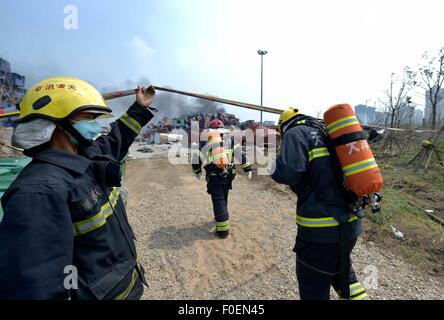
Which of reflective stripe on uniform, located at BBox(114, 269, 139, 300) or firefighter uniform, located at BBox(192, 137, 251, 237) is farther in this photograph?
firefighter uniform, located at BBox(192, 137, 251, 237)

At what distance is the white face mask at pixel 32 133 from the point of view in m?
1.36

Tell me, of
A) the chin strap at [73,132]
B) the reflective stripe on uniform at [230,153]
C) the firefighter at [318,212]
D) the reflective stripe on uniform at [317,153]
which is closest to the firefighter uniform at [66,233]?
the chin strap at [73,132]

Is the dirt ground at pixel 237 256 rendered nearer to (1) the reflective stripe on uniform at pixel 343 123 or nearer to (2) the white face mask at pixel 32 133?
(1) the reflective stripe on uniform at pixel 343 123

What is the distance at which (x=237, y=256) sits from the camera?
165 inches

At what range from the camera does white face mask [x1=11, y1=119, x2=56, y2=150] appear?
1.36 meters

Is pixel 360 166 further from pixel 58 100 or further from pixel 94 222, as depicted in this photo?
pixel 58 100

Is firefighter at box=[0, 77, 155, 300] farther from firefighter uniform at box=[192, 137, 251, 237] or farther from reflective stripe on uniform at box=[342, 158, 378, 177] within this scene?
firefighter uniform at box=[192, 137, 251, 237]

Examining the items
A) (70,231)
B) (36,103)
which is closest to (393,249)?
(70,231)

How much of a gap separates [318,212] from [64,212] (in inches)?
72.6

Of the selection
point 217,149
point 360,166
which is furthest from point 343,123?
point 217,149

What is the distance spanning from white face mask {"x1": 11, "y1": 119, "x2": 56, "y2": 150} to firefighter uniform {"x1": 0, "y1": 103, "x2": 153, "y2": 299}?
0.07 m

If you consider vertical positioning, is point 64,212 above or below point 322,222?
above

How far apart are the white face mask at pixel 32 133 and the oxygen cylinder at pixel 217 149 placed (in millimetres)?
3508

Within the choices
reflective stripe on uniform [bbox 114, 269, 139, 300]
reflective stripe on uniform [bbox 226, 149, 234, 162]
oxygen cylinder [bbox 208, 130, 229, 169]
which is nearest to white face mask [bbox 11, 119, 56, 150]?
reflective stripe on uniform [bbox 114, 269, 139, 300]
